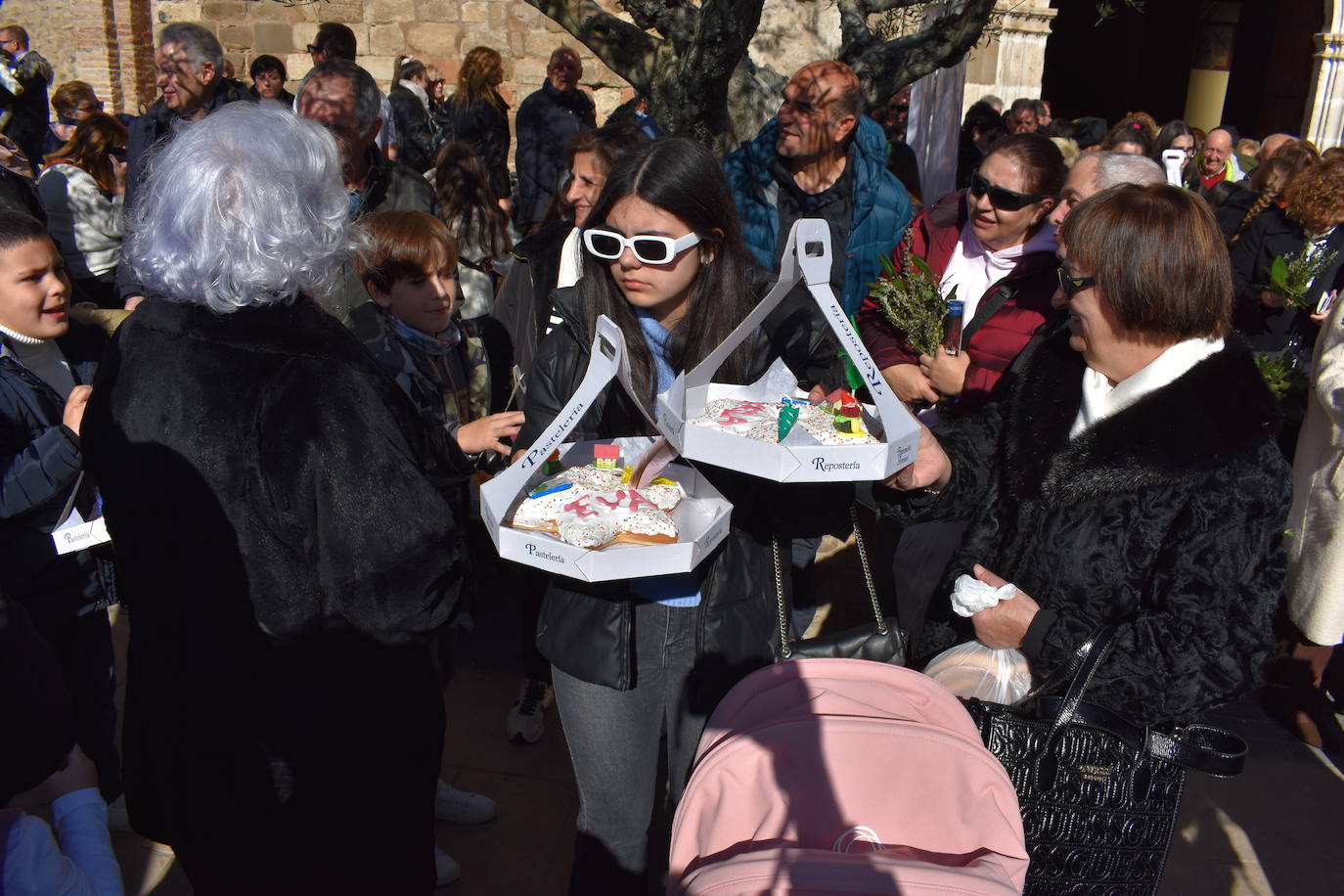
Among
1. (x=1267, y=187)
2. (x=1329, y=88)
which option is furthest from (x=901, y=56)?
(x=1329, y=88)

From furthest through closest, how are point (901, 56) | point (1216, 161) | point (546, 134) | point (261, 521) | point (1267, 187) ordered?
point (1216, 161) < point (546, 134) < point (1267, 187) < point (901, 56) < point (261, 521)

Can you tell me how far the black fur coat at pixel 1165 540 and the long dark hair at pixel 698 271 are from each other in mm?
798

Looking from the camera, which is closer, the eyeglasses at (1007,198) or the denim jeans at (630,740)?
the denim jeans at (630,740)

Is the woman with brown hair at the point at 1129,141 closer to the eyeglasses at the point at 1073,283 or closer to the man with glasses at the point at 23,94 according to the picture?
the eyeglasses at the point at 1073,283

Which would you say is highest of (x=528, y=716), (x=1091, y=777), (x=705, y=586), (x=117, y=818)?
(x=705, y=586)

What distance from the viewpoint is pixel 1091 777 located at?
196cm

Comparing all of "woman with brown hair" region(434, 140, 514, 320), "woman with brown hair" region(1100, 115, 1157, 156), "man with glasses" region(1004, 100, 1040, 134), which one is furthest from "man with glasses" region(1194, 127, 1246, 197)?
"woman with brown hair" region(434, 140, 514, 320)

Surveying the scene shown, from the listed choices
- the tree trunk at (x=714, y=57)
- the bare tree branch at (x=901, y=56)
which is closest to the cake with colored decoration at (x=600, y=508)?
the tree trunk at (x=714, y=57)

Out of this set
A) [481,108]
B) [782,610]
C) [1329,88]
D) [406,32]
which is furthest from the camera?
[1329,88]

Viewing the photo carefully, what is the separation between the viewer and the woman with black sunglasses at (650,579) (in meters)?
2.13

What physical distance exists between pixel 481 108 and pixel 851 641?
295 inches

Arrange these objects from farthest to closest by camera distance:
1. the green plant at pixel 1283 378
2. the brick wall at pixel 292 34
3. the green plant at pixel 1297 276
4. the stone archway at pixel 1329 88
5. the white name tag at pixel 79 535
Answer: the stone archway at pixel 1329 88 < the brick wall at pixel 292 34 < the green plant at pixel 1297 276 < the green plant at pixel 1283 378 < the white name tag at pixel 79 535

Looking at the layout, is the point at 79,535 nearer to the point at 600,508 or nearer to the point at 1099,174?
the point at 600,508

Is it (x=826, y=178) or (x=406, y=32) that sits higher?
(x=406, y=32)
